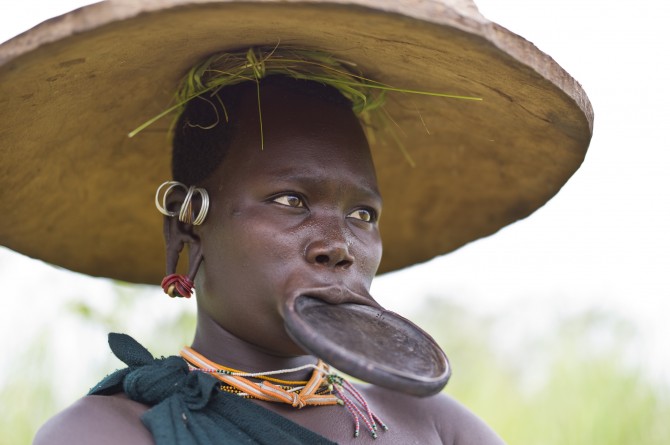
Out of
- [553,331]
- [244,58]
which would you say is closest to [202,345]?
[244,58]

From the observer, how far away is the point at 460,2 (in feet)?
6.17

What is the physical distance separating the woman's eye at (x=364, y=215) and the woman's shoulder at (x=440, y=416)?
1.56 ft

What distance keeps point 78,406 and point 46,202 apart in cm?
78

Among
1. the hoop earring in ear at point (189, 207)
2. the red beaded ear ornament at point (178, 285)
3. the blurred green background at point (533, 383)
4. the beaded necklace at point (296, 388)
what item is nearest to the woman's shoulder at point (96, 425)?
the beaded necklace at point (296, 388)

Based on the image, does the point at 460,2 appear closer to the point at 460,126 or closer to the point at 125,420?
the point at 460,126

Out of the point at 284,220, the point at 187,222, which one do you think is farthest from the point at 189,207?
the point at 284,220

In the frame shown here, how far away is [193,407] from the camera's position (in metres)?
2.14

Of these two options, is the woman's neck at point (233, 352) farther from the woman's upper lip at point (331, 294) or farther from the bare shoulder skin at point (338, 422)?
the woman's upper lip at point (331, 294)

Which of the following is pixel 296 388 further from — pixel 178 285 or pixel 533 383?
pixel 533 383

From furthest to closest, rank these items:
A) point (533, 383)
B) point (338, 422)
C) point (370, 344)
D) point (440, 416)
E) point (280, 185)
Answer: point (533, 383), point (440, 416), point (338, 422), point (280, 185), point (370, 344)

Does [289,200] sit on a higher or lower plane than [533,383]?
higher

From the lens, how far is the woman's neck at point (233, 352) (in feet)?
7.78

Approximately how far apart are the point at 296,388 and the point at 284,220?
43 cm

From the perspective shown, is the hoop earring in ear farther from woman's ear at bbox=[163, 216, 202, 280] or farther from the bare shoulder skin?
the bare shoulder skin
